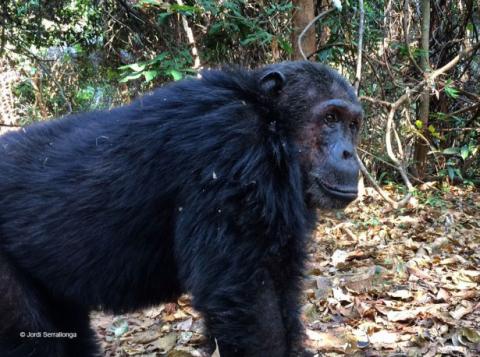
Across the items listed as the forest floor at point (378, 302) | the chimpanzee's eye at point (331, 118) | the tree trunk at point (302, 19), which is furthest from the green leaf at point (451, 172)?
the chimpanzee's eye at point (331, 118)

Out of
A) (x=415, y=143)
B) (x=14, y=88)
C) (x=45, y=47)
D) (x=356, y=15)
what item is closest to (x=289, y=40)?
(x=356, y=15)

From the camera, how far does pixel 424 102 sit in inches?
390

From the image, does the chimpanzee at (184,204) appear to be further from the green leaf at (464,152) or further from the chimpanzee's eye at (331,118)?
the green leaf at (464,152)

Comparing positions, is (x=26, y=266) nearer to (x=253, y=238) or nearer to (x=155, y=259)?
(x=155, y=259)

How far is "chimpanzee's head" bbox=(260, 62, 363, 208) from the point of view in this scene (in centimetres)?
392

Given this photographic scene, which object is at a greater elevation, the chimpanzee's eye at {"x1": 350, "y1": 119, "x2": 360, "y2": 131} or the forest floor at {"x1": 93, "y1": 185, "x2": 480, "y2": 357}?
the chimpanzee's eye at {"x1": 350, "y1": 119, "x2": 360, "y2": 131}

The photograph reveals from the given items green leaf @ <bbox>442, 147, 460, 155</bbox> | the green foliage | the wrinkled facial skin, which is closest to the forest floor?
the wrinkled facial skin

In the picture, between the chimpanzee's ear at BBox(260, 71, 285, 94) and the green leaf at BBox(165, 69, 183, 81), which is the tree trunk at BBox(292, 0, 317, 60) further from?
the chimpanzee's ear at BBox(260, 71, 285, 94)

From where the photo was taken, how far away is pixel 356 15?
8.96 meters

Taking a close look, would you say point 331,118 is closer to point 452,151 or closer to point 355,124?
point 355,124

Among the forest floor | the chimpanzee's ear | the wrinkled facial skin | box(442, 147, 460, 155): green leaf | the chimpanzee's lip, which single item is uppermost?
the chimpanzee's ear

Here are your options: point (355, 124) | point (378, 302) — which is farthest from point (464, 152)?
point (355, 124)

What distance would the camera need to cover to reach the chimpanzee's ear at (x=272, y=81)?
154 inches

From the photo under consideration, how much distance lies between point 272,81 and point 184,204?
1.17 m
